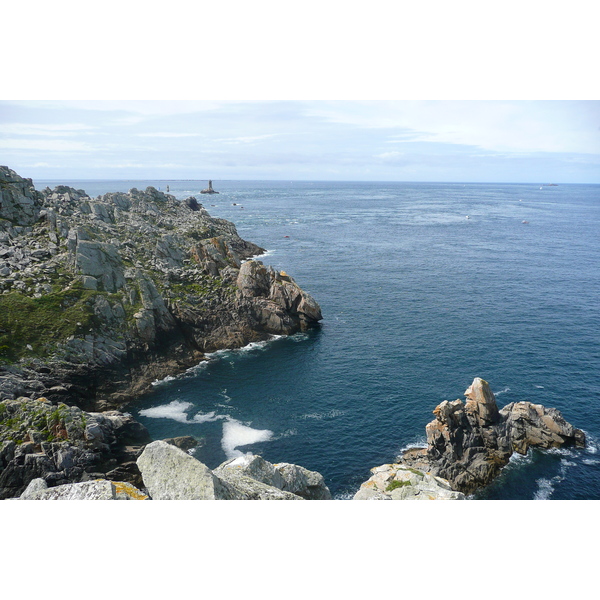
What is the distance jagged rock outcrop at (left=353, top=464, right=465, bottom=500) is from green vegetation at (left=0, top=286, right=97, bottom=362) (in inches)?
1560

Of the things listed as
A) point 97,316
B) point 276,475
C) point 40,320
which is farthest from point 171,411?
point 276,475

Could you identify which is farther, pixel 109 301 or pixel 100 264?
pixel 100 264

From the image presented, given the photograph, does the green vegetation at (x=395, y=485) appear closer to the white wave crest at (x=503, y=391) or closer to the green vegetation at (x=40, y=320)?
the white wave crest at (x=503, y=391)

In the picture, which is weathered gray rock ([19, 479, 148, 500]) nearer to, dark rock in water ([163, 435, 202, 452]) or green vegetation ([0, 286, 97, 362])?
dark rock in water ([163, 435, 202, 452])

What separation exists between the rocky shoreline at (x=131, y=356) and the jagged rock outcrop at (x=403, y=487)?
0.14 meters

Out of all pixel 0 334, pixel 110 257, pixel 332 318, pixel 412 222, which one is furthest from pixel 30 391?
pixel 412 222

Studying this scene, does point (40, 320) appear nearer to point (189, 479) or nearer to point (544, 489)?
point (189, 479)

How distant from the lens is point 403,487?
2898 centimetres

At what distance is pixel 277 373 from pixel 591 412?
37.8 meters

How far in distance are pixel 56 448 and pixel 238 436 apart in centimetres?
1744

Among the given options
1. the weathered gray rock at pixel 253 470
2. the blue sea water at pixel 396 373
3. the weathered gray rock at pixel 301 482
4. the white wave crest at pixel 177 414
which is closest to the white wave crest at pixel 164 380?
the blue sea water at pixel 396 373

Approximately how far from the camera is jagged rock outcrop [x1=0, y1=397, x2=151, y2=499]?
33594mm

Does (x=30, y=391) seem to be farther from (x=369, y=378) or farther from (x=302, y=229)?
(x=302, y=229)

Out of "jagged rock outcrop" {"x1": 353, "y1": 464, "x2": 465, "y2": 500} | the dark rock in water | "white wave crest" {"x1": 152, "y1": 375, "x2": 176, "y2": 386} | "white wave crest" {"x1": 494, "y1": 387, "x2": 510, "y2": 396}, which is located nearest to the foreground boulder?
"jagged rock outcrop" {"x1": 353, "y1": 464, "x2": 465, "y2": 500}
